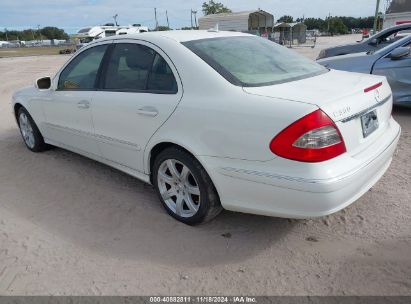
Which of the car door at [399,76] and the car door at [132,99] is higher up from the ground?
the car door at [132,99]

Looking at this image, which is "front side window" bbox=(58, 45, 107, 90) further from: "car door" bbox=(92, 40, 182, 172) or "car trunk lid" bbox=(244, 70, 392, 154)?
"car trunk lid" bbox=(244, 70, 392, 154)

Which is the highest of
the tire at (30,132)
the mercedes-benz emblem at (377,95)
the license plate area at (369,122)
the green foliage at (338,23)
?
the mercedes-benz emblem at (377,95)

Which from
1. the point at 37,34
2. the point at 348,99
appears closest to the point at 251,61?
the point at 348,99

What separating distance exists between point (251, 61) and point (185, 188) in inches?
47.6

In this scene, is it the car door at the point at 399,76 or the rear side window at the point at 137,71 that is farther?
the car door at the point at 399,76

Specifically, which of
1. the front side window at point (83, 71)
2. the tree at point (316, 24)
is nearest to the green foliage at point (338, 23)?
the tree at point (316, 24)

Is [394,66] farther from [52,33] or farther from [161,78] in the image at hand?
[52,33]

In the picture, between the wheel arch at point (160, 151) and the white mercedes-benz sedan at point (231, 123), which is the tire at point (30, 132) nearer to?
the white mercedes-benz sedan at point (231, 123)

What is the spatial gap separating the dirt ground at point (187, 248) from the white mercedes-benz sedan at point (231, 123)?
0.33 m

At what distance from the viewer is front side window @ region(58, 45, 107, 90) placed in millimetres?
4012

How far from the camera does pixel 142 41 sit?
3527mm

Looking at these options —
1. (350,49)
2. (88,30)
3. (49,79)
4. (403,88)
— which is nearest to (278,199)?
(49,79)

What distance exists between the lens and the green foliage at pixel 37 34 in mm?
107750

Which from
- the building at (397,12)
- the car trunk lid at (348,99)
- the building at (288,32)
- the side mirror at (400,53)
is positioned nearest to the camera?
the car trunk lid at (348,99)
